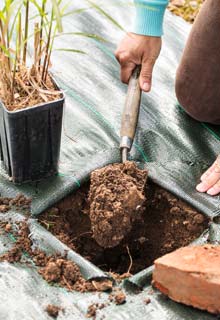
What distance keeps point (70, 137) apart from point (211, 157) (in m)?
0.48

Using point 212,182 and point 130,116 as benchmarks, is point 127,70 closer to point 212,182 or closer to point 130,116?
point 130,116

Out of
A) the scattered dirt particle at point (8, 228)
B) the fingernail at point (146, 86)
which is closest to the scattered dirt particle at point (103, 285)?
the scattered dirt particle at point (8, 228)

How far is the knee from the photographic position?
204 centimetres

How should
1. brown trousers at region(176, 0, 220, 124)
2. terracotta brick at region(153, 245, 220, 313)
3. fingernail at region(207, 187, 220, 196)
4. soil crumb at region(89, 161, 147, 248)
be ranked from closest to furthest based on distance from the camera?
terracotta brick at region(153, 245, 220, 313) < soil crumb at region(89, 161, 147, 248) < fingernail at region(207, 187, 220, 196) < brown trousers at region(176, 0, 220, 124)

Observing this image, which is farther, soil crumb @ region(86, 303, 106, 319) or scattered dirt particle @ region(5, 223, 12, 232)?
scattered dirt particle @ region(5, 223, 12, 232)

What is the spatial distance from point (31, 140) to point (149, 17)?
1.80 feet

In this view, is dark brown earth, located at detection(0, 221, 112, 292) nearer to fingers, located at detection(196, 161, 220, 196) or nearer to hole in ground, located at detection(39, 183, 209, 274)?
hole in ground, located at detection(39, 183, 209, 274)

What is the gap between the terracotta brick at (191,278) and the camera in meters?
1.36

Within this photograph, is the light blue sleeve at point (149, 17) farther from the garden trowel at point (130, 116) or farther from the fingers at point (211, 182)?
the fingers at point (211, 182)

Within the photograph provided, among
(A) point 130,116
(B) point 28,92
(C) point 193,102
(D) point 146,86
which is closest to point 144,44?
(D) point 146,86

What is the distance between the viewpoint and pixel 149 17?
5.85 feet

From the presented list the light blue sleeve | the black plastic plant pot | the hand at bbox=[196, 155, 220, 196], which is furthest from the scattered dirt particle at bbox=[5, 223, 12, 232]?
the light blue sleeve

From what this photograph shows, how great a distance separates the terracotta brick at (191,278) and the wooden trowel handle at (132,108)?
50 cm

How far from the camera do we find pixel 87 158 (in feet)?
6.01
